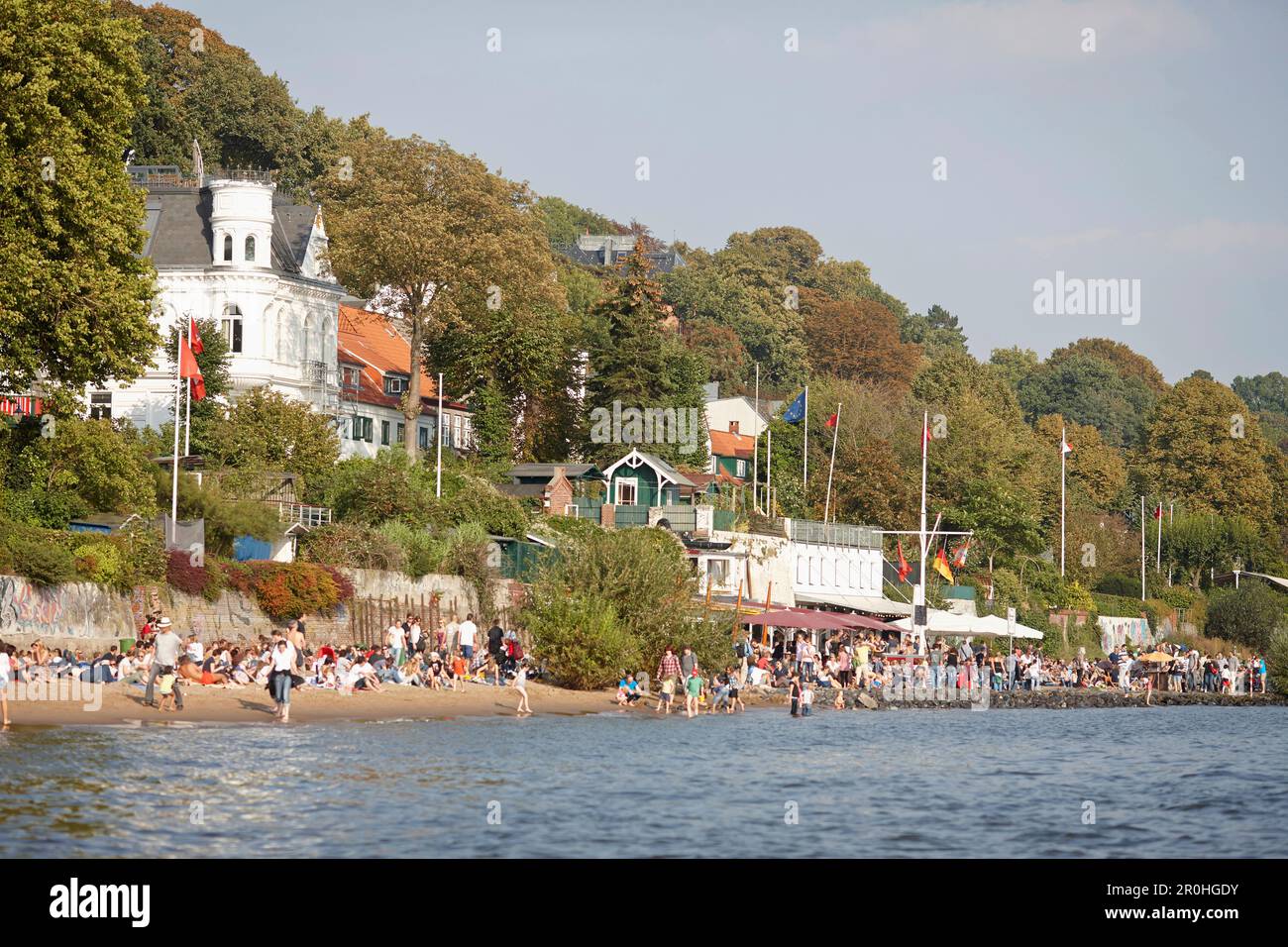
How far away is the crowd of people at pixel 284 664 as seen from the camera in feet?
113

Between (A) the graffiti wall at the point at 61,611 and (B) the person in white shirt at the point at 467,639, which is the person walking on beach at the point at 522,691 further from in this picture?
(A) the graffiti wall at the point at 61,611

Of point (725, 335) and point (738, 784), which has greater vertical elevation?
point (725, 335)

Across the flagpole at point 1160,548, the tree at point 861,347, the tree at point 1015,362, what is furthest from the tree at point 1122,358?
the flagpole at point 1160,548

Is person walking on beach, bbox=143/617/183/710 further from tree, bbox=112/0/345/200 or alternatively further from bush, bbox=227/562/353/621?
tree, bbox=112/0/345/200

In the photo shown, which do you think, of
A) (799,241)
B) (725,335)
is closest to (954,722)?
(725,335)

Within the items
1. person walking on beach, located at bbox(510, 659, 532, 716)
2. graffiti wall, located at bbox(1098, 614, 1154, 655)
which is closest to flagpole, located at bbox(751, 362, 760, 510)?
graffiti wall, located at bbox(1098, 614, 1154, 655)

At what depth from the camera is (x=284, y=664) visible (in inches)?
1367

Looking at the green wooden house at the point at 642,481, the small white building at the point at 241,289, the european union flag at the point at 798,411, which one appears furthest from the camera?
the european union flag at the point at 798,411

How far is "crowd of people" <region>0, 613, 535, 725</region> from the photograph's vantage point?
113ft

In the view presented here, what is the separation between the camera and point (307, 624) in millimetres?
47625

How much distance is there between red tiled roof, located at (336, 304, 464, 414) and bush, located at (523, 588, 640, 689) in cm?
3027

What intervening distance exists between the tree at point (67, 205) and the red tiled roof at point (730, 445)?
52856 millimetres

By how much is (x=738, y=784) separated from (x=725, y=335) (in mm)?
97222
